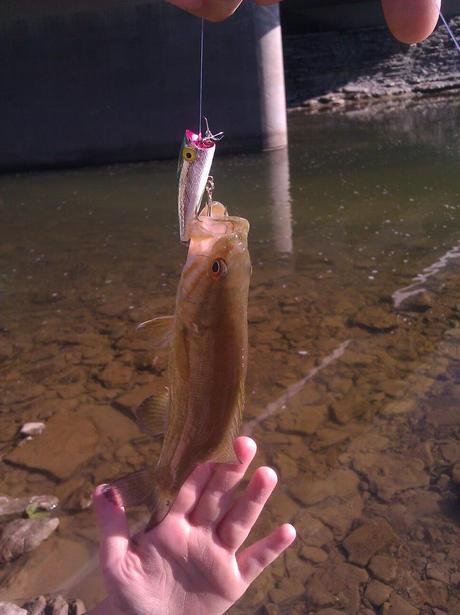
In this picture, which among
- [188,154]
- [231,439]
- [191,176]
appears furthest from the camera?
[188,154]

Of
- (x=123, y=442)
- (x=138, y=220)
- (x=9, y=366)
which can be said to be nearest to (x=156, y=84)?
(x=138, y=220)

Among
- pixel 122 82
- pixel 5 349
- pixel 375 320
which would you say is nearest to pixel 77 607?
pixel 5 349

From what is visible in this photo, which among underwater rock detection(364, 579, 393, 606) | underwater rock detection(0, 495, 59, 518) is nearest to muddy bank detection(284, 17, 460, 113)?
underwater rock detection(0, 495, 59, 518)

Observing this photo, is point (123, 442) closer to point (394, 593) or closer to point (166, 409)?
point (394, 593)

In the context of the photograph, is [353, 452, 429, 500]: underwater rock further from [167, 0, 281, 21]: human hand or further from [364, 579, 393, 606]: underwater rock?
[167, 0, 281, 21]: human hand

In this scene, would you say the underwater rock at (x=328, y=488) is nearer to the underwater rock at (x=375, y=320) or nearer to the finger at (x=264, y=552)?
the finger at (x=264, y=552)

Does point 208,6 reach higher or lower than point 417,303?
higher

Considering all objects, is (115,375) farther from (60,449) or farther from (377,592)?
(377,592)
